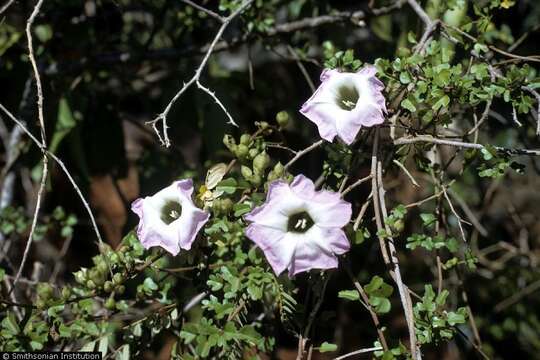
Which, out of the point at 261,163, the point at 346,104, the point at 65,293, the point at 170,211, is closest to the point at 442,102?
the point at 346,104

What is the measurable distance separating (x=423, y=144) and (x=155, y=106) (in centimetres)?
127

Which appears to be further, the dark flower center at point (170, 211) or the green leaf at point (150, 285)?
the green leaf at point (150, 285)

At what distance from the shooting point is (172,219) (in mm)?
1108

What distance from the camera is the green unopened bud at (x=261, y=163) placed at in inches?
44.1

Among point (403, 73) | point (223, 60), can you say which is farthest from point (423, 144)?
point (223, 60)

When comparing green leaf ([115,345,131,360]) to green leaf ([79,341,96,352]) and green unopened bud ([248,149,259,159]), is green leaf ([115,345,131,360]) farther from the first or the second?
green unopened bud ([248,149,259,159])

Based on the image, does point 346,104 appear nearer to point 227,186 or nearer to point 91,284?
point 227,186

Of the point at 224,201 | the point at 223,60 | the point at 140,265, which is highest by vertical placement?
the point at 224,201

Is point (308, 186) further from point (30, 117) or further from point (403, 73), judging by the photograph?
point (30, 117)

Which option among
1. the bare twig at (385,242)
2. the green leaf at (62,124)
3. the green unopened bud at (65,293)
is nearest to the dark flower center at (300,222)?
the bare twig at (385,242)

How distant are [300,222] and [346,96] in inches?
9.5

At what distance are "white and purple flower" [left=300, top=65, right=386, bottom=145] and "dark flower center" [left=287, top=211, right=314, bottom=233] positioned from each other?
5.1 inches

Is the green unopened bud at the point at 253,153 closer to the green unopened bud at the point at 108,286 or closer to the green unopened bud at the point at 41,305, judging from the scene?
the green unopened bud at the point at 108,286

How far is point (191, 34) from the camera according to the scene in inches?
74.6
